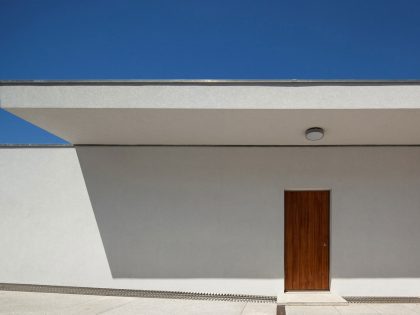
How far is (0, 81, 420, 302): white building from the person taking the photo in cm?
668

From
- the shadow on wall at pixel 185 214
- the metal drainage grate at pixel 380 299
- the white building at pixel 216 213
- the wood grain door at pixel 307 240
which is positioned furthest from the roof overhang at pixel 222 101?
the metal drainage grate at pixel 380 299

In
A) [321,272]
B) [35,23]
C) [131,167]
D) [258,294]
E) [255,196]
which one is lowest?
[258,294]

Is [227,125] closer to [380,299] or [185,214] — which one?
[185,214]

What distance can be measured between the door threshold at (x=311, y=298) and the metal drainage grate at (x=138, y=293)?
0.27m

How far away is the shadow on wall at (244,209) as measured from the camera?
671cm

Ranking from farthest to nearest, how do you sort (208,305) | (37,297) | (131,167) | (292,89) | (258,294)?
(131,167) → (258,294) → (37,297) → (208,305) → (292,89)

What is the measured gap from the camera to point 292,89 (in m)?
4.74

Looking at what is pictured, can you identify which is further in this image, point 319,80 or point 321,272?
point 321,272

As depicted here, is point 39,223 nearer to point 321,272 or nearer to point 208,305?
point 208,305

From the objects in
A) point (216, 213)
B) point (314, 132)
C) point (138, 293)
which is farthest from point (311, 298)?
point (138, 293)

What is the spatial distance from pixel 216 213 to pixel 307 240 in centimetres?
200

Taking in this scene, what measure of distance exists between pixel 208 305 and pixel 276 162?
3125mm

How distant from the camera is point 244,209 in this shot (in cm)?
688

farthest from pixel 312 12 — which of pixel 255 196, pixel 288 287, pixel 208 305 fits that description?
pixel 208 305
